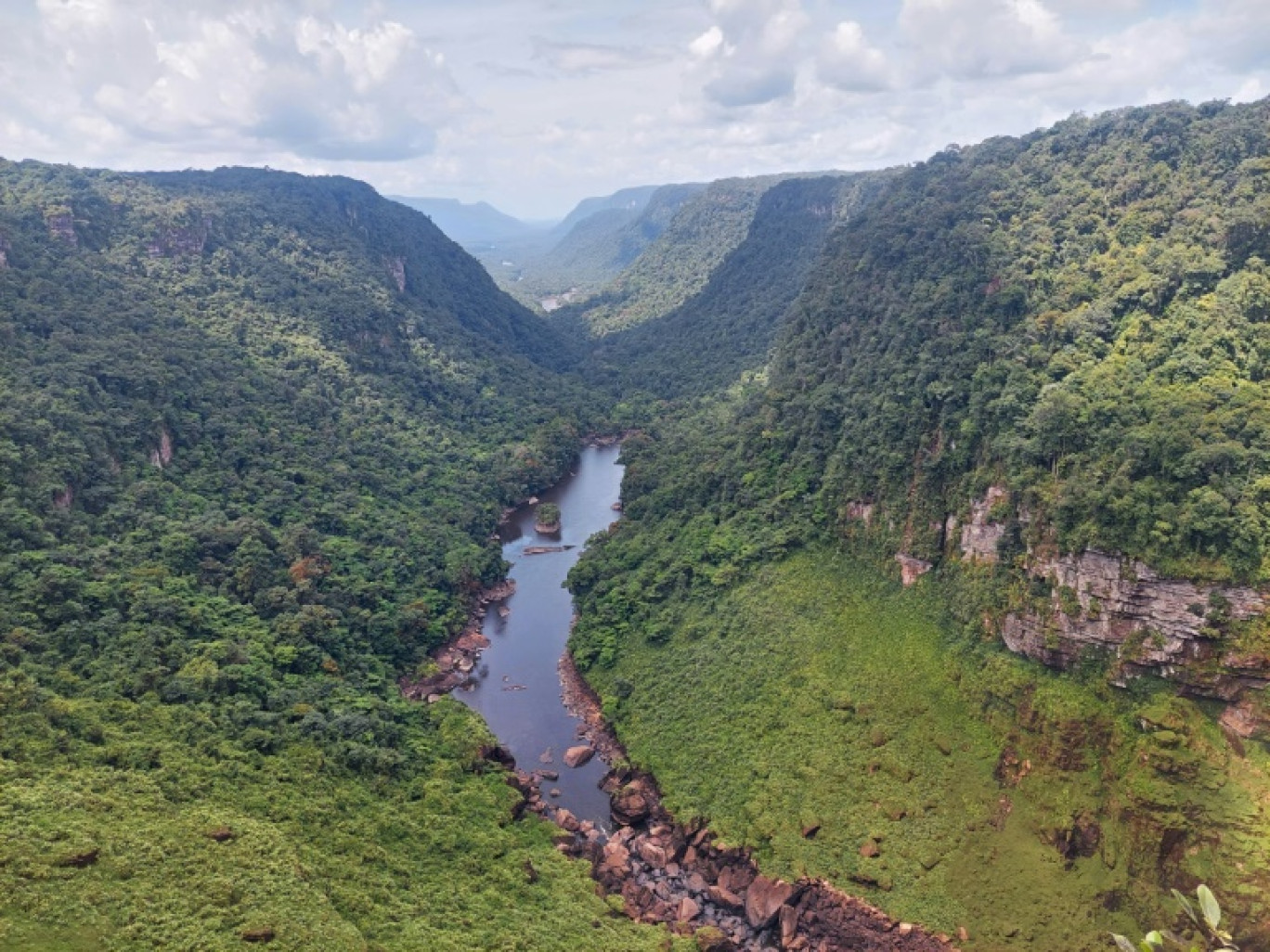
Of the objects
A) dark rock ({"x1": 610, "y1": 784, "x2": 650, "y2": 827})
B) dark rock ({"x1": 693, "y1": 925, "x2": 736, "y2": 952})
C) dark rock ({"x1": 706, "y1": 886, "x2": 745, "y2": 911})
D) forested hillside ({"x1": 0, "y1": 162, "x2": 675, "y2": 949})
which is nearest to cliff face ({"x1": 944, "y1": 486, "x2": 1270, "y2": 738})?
dark rock ({"x1": 706, "y1": 886, "x2": 745, "y2": 911})

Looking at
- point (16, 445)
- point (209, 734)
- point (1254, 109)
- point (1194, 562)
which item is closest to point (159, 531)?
point (16, 445)

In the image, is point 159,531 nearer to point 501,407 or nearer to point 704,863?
point 704,863

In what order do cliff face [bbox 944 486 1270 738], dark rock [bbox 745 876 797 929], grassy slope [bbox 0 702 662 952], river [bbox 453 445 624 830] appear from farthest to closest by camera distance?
river [bbox 453 445 624 830] < dark rock [bbox 745 876 797 929] < cliff face [bbox 944 486 1270 738] < grassy slope [bbox 0 702 662 952]

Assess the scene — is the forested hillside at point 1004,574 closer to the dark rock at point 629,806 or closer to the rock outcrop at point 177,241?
the dark rock at point 629,806

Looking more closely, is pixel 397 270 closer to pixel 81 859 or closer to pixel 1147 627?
pixel 81 859

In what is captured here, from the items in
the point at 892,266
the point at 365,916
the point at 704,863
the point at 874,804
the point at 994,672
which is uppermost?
the point at 892,266

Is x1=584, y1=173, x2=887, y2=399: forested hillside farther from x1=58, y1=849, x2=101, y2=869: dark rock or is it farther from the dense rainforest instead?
x1=58, y1=849, x2=101, y2=869: dark rock
